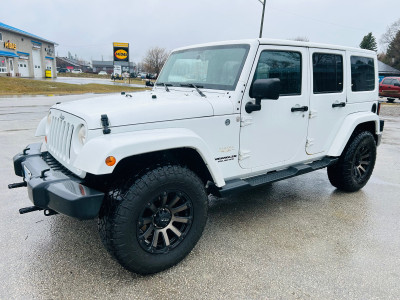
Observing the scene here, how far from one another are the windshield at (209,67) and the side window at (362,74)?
1980 millimetres

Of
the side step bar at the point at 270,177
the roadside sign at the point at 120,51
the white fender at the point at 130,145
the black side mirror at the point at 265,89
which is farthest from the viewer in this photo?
the roadside sign at the point at 120,51

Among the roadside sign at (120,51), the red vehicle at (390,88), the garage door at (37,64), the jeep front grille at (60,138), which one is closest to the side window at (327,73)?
the jeep front grille at (60,138)

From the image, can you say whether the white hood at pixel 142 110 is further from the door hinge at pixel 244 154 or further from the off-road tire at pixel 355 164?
the off-road tire at pixel 355 164

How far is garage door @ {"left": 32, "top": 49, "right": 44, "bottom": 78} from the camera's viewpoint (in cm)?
4975

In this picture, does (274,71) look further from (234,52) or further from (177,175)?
(177,175)

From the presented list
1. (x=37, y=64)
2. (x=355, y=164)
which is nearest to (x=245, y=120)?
(x=355, y=164)

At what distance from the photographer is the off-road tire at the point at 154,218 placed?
232 centimetres

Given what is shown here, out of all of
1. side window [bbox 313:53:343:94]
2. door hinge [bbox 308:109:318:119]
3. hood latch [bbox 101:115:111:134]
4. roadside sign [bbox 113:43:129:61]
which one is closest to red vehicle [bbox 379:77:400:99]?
side window [bbox 313:53:343:94]

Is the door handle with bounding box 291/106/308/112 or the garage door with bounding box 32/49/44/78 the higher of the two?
the garage door with bounding box 32/49/44/78

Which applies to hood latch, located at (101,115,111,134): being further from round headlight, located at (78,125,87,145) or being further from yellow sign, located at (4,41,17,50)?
yellow sign, located at (4,41,17,50)

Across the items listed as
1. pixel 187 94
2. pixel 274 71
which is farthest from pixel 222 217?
pixel 274 71

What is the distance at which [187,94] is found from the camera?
10.5ft

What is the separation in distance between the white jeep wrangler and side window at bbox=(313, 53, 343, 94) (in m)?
0.01

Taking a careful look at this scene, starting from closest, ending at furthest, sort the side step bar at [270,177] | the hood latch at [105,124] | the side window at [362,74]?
the hood latch at [105,124], the side step bar at [270,177], the side window at [362,74]
